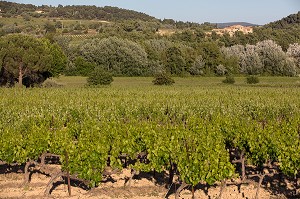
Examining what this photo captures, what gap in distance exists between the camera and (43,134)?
14828 millimetres

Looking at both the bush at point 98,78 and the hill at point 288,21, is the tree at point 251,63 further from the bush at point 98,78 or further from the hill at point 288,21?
the hill at point 288,21

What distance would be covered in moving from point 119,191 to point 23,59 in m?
40.7

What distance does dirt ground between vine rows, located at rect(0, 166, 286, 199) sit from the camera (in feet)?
43.5

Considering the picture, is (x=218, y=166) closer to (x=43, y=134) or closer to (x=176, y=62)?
Answer: (x=43, y=134)

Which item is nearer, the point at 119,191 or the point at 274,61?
the point at 119,191

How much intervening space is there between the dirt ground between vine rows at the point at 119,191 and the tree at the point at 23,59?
38.0 meters

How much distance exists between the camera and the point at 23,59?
4988 centimetres

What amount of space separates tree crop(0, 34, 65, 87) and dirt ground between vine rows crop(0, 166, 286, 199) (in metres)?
38.0

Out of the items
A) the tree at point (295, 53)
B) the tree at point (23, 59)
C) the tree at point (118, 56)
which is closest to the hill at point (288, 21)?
the tree at point (295, 53)

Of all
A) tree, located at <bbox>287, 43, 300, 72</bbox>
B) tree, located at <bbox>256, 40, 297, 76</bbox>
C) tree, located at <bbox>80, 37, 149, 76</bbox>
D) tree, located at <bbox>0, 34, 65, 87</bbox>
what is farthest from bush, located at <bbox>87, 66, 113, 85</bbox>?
tree, located at <bbox>287, 43, 300, 72</bbox>

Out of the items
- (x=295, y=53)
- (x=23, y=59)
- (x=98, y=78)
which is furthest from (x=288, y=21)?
(x=23, y=59)

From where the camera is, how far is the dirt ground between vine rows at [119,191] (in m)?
13.3

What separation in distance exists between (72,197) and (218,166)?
5357mm

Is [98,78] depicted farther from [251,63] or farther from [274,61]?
[274,61]
